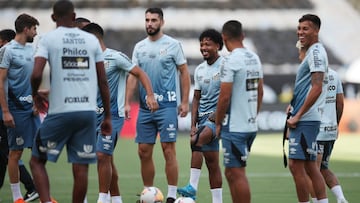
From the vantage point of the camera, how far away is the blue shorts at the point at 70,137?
955 centimetres

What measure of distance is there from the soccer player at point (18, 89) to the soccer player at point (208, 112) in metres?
2.24

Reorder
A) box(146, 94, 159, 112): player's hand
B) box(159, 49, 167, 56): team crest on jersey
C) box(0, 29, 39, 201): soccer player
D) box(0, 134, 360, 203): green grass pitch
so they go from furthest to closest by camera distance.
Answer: box(0, 134, 360, 203): green grass pitch → box(0, 29, 39, 201): soccer player → box(159, 49, 167, 56): team crest on jersey → box(146, 94, 159, 112): player's hand

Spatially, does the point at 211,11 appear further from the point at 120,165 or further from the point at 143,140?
the point at 143,140

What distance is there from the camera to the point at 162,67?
12.5 meters

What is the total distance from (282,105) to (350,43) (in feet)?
68.4

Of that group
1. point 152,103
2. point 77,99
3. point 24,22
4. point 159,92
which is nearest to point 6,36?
point 24,22

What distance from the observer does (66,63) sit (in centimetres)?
946

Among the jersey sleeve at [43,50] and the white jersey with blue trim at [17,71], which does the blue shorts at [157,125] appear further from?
the jersey sleeve at [43,50]

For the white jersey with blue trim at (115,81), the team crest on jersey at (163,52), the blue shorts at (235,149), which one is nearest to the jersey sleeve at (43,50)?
the blue shorts at (235,149)

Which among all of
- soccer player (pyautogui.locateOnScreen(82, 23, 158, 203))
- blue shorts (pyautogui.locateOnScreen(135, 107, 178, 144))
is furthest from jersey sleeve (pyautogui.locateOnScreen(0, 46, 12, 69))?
blue shorts (pyautogui.locateOnScreen(135, 107, 178, 144))

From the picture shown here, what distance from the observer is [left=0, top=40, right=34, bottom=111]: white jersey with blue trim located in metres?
12.1

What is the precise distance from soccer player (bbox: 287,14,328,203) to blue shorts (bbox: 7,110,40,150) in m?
3.76

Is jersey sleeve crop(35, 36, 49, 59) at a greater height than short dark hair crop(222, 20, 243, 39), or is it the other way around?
short dark hair crop(222, 20, 243, 39)

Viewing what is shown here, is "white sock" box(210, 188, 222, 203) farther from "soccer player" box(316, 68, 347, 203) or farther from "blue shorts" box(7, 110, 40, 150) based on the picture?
"blue shorts" box(7, 110, 40, 150)
